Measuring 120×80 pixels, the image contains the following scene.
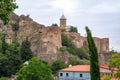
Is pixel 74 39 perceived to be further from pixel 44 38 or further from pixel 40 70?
pixel 40 70

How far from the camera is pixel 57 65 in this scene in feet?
284

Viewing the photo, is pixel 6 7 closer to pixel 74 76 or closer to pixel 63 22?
pixel 74 76

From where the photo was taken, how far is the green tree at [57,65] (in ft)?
282

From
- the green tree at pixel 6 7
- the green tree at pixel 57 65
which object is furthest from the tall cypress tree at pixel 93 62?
the green tree at pixel 57 65

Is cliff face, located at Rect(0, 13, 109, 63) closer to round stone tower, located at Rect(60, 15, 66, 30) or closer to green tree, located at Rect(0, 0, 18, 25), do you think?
round stone tower, located at Rect(60, 15, 66, 30)

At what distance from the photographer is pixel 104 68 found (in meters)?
69.5

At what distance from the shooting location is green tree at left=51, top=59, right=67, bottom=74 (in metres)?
85.9

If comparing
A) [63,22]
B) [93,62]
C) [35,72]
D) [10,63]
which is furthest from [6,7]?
[63,22]

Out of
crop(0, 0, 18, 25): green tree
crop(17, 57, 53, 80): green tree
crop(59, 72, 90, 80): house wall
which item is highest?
crop(0, 0, 18, 25): green tree

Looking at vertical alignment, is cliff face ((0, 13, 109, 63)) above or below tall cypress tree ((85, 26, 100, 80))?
above

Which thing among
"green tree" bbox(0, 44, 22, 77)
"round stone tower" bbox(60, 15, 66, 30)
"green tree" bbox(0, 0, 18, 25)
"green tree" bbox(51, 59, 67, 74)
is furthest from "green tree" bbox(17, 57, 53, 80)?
"round stone tower" bbox(60, 15, 66, 30)

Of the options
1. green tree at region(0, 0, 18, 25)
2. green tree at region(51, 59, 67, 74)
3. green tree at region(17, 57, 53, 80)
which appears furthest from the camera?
green tree at region(51, 59, 67, 74)

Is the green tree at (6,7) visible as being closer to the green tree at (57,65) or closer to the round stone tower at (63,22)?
the green tree at (57,65)

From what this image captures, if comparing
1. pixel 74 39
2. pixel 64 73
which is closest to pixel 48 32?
pixel 74 39
